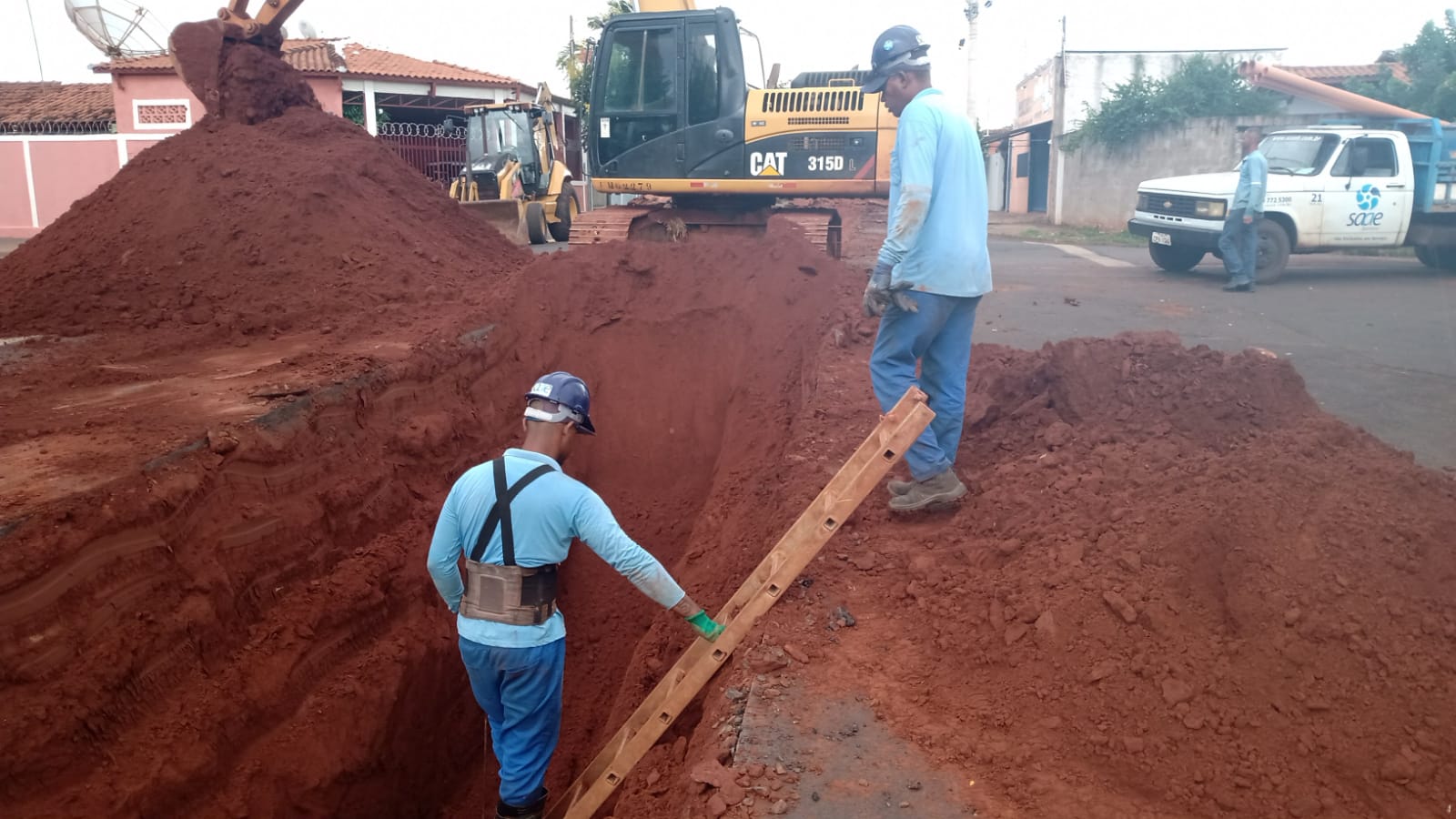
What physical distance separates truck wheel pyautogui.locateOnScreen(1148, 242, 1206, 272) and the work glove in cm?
1116

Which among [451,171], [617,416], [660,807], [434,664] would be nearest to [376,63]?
[451,171]

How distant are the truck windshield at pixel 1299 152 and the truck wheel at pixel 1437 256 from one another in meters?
2.42

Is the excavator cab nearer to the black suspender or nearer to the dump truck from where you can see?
the dump truck

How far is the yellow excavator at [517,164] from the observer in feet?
59.3

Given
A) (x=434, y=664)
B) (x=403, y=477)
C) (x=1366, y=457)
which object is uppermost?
(x=1366, y=457)

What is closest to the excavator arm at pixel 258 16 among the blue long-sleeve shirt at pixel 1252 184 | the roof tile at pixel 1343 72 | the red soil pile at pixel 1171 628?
the red soil pile at pixel 1171 628

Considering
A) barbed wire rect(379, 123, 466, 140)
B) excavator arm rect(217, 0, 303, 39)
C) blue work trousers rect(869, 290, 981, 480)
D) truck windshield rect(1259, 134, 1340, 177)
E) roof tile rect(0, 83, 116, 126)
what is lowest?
blue work trousers rect(869, 290, 981, 480)

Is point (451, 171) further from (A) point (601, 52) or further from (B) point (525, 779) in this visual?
(B) point (525, 779)

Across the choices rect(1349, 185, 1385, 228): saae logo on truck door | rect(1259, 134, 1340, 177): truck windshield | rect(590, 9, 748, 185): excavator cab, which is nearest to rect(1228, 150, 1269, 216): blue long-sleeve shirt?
rect(1259, 134, 1340, 177): truck windshield

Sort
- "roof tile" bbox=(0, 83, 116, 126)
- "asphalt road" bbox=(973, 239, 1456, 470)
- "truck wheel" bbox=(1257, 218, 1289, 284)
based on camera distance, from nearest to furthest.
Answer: "asphalt road" bbox=(973, 239, 1456, 470) < "truck wheel" bbox=(1257, 218, 1289, 284) < "roof tile" bbox=(0, 83, 116, 126)

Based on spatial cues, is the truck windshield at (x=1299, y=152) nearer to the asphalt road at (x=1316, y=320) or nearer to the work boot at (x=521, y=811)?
the asphalt road at (x=1316, y=320)

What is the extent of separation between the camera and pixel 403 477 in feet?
19.2

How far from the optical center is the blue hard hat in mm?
3541

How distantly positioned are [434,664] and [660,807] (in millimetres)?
2382
